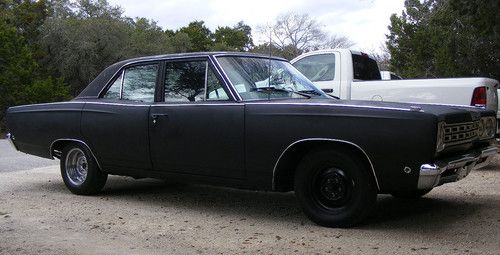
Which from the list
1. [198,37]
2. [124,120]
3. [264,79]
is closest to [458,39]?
[264,79]

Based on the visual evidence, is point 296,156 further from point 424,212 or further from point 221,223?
point 424,212

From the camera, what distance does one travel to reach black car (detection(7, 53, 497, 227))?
14.7ft

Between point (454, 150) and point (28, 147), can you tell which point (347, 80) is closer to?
point (454, 150)

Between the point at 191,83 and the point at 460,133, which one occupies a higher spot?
the point at 191,83

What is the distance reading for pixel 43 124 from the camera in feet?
22.3

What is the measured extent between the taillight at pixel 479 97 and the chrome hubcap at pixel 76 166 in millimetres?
5383

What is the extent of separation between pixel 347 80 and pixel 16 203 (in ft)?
17.8

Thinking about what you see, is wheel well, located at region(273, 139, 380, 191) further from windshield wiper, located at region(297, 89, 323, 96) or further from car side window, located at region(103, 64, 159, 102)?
car side window, located at region(103, 64, 159, 102)

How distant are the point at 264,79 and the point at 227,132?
2.70ft

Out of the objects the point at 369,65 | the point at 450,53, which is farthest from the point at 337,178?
the point at 450,53

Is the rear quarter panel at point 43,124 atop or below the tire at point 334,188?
atop

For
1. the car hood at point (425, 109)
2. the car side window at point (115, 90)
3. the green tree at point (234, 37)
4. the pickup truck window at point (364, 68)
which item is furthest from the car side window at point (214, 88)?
the green tree at point (234, 37)

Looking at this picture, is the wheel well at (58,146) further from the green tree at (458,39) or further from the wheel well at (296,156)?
the green tree at (458,39)

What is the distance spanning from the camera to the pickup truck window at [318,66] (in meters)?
9.25
